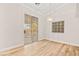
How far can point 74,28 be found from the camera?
7.62ft

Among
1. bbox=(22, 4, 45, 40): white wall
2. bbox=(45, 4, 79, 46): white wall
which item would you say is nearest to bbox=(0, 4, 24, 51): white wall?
bbox=(22, 4, 45, 40): white wall

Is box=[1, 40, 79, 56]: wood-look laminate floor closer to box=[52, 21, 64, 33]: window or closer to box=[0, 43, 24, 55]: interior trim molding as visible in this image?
box=[0, 43, 24, 55]: interior trim molding

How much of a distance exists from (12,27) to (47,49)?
85 centimetres

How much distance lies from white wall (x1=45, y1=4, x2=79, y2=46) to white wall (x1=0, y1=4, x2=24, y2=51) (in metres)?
0.58

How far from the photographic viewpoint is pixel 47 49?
7.64 ft

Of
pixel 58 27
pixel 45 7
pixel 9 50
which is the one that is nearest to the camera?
pixel 9 50

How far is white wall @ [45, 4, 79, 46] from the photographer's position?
2289 mm

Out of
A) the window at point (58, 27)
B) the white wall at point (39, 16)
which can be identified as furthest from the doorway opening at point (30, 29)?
the window at point (58, 27)

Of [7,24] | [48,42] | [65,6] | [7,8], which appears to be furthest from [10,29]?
[65,6]

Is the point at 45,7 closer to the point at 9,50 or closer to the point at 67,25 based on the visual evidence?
the point at 67,25

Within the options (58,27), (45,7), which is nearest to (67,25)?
(58,27)

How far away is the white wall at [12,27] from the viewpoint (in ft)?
7.40

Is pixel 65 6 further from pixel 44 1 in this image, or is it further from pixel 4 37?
pixel 4 37

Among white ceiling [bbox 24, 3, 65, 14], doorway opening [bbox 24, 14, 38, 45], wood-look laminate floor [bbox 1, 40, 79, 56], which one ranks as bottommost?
wood-look laminate floor [bbox 1, 40, 79, 56]
